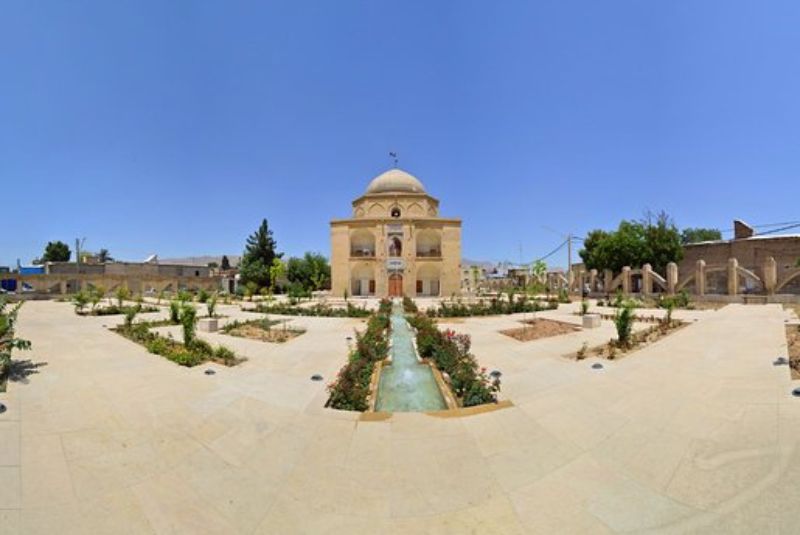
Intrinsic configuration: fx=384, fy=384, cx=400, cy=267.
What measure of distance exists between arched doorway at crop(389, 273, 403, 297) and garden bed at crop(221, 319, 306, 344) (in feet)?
79.1

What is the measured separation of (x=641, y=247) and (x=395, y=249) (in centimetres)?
2183

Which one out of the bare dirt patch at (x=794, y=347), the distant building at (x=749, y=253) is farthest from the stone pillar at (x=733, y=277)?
the bare dirt patch at (x=794, y=347)

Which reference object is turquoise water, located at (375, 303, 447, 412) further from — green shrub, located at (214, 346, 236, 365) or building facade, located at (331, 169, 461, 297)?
building facade, located at (331, 169, 461, 297)

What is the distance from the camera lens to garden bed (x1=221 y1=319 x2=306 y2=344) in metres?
11.7

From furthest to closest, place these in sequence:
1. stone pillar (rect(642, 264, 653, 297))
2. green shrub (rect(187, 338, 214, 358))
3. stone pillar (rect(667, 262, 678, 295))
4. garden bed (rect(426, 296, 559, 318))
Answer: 1. stone pillar (rect(642, 264, 653, 297))
2. stone pillar (rect(667, 262, 678, 295))
3. garden bed (rect(426, 296, 559, 318))
4. green shrub (rect(187, 338, 214, 358))

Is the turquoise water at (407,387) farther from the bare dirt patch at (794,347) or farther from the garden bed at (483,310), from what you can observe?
the garden bed at (483,310)

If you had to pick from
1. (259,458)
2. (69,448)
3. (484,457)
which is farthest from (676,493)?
(69,448)

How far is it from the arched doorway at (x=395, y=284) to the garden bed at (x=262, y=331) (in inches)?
950

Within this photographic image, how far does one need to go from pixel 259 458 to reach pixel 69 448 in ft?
6.90

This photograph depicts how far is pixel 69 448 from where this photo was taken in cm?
418

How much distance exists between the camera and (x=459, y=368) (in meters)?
6.96

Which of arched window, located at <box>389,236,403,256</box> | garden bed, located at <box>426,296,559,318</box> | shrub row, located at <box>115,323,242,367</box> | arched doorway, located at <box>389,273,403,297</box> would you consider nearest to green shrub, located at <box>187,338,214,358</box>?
shrub row, located at <box>115,323,242,367</box>

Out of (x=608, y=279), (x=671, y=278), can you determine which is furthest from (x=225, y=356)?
(x=608, y=279)

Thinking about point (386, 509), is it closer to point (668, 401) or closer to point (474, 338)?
point (668, 401)
